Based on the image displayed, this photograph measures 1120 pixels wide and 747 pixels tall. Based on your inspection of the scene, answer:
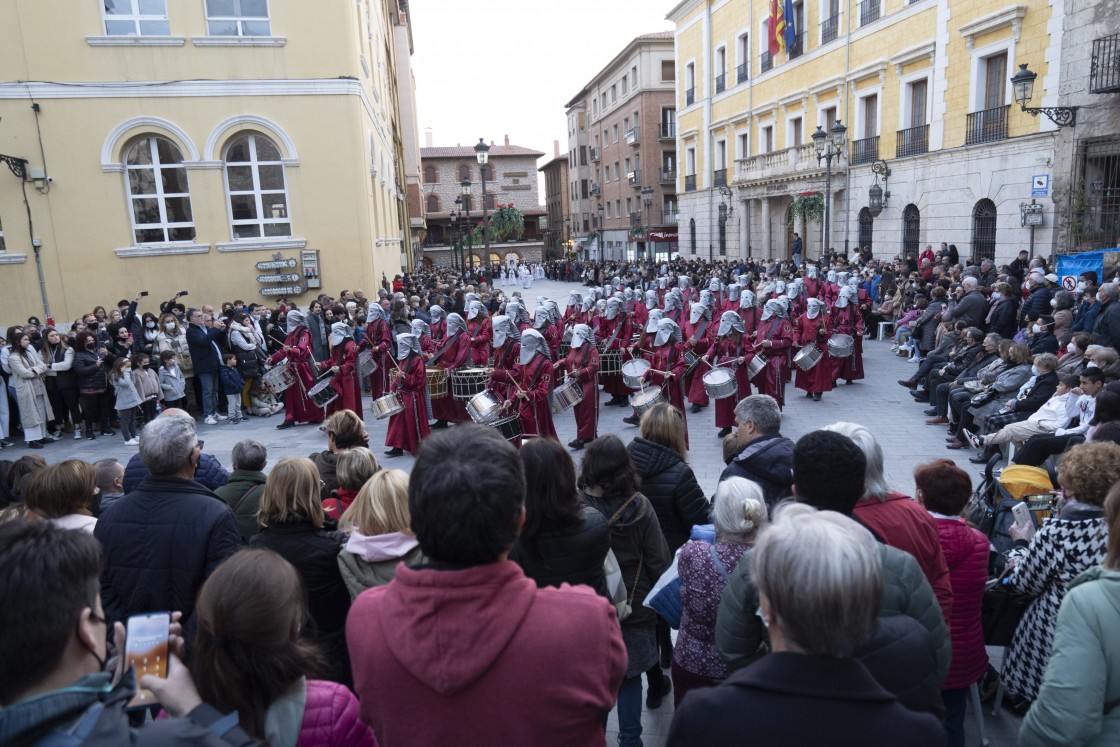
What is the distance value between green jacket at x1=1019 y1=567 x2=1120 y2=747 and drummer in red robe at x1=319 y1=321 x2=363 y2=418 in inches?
406

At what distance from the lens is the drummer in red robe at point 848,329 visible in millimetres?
13078

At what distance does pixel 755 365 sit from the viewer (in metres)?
10.8

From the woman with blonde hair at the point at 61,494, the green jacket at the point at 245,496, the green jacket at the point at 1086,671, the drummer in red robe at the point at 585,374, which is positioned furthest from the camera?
the drummer in red robe at the point at 585,374

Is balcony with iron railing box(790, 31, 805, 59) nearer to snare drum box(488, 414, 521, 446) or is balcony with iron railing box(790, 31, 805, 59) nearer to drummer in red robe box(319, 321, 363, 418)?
drummer in red robe box(319, 321, 363, 418)

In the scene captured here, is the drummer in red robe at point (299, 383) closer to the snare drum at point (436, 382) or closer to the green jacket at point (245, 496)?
the snare drum at point (436, 382)

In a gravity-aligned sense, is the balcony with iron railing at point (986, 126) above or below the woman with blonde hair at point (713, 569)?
above

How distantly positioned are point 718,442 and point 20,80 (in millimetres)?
17373

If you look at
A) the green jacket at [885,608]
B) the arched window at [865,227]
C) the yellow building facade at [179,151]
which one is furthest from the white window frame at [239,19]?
the arched window at [865,227]

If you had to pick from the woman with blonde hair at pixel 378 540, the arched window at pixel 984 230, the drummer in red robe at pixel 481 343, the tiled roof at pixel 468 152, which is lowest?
the drummer in red robe at pixel 481 343

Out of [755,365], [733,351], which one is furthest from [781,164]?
[755,365]

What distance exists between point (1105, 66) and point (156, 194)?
21495 mm

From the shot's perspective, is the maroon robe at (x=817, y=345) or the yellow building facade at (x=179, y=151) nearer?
the maroon robe at (x=817, y=345)

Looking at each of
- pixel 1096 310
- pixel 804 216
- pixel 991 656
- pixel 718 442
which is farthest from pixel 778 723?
pixel 804 216

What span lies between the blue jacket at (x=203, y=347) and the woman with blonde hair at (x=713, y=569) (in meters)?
10.8
